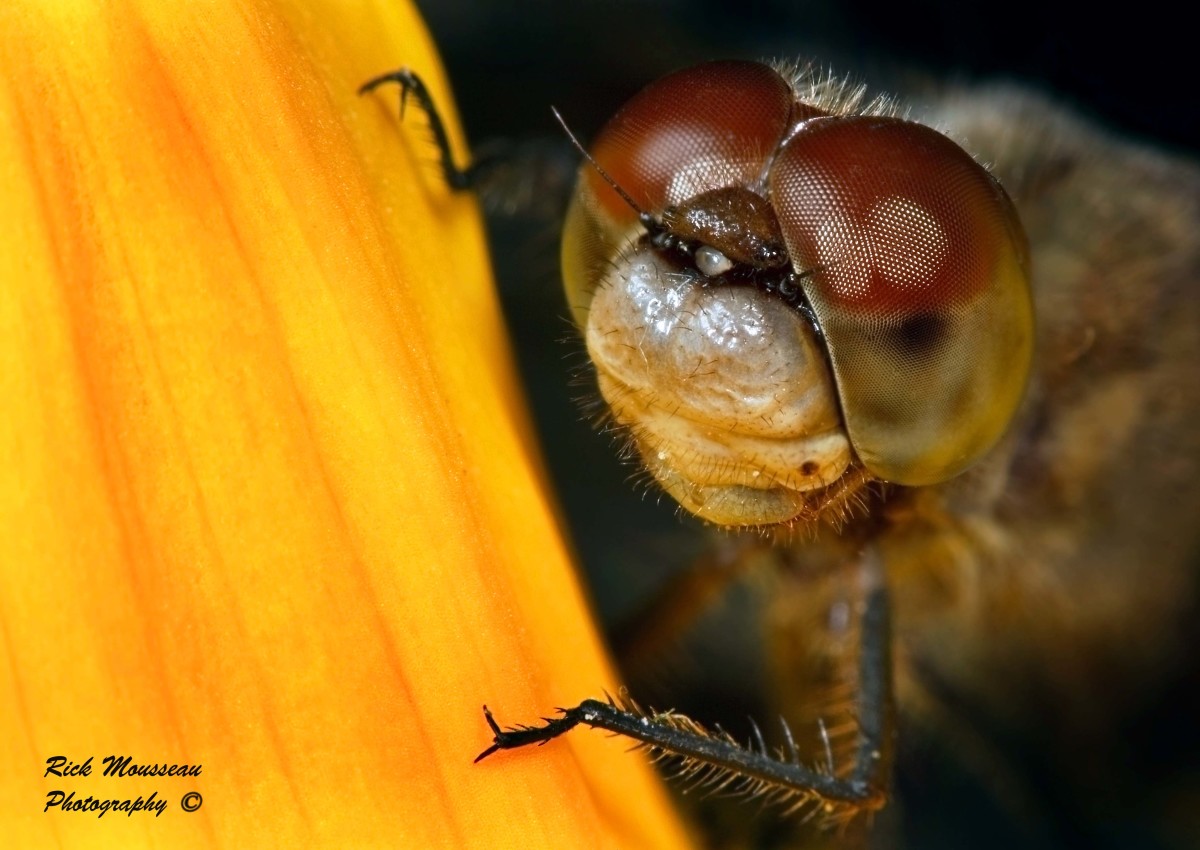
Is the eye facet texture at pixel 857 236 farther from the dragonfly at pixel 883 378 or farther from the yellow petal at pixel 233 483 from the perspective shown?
the yellow petal at pixel 233 483

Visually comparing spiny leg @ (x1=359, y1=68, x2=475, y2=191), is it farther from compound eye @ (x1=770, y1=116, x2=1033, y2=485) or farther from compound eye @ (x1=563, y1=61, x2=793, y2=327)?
compound eye @ (x1=770, y1=116, x2=1033, y2=485)

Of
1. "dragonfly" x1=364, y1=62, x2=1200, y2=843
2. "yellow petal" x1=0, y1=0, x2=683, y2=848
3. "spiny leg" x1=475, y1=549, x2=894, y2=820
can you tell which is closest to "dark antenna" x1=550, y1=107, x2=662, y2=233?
"dragonfly" x1=364, y1=62, x2=1200, y2=843

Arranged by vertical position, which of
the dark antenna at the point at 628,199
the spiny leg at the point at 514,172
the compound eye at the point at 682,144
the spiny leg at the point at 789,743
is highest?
the compound eye at the point at 682,144

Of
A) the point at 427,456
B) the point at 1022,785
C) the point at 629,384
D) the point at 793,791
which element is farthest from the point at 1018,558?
the point at 427,456

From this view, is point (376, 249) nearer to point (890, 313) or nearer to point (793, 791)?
point (890, 313)

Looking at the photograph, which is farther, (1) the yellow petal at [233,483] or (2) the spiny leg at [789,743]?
(2) the spiny leg at [789,743]

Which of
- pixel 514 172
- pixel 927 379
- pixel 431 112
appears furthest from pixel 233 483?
pixel 514 172

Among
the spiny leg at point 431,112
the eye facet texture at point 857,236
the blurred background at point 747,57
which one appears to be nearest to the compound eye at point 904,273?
the eye facet texture at point 857,236
